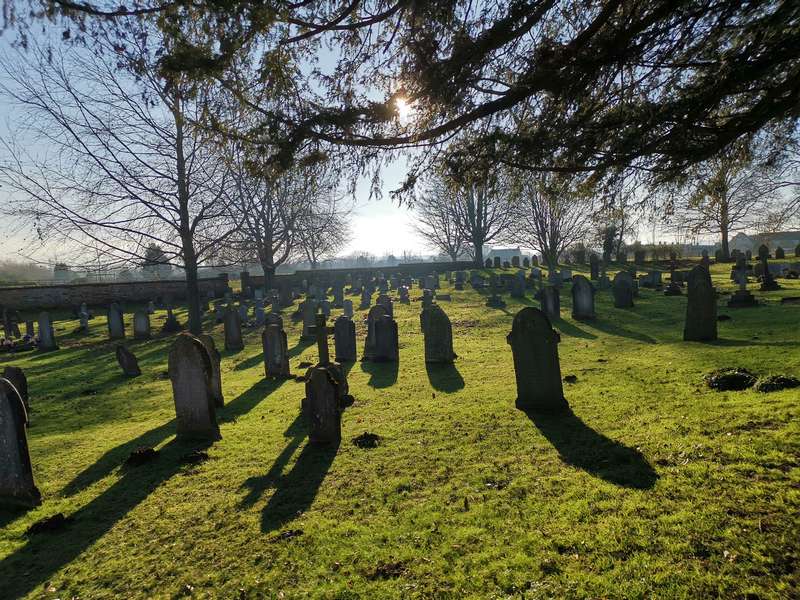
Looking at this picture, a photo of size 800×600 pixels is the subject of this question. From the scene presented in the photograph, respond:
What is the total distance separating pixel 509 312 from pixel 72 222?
1628 centimetres

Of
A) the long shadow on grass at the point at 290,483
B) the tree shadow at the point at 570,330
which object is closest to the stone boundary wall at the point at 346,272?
the tree shadow at the point at 570,330

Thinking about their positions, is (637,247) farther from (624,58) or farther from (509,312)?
(624,58)

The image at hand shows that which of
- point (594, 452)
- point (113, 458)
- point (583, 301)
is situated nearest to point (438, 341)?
point (594, 452)

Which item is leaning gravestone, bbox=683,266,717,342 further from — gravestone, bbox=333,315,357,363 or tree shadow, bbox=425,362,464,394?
gravestone, bbox=333,315,357,363

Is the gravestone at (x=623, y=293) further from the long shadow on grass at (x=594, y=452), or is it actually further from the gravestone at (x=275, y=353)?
the gravestone at (x=275, y=353)

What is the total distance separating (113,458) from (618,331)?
1213cm

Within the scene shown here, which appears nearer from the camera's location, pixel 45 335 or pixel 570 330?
pixel 570 330

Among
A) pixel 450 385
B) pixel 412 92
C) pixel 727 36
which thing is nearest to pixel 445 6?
pixel 412 92

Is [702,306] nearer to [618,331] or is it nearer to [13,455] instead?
[618,331]

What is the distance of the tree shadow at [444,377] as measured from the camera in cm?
878

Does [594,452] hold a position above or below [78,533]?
above

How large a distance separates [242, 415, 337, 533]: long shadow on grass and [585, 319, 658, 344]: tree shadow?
28.4ft

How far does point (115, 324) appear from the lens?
18500mm

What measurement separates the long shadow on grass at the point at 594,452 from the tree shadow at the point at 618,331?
6113 mm
